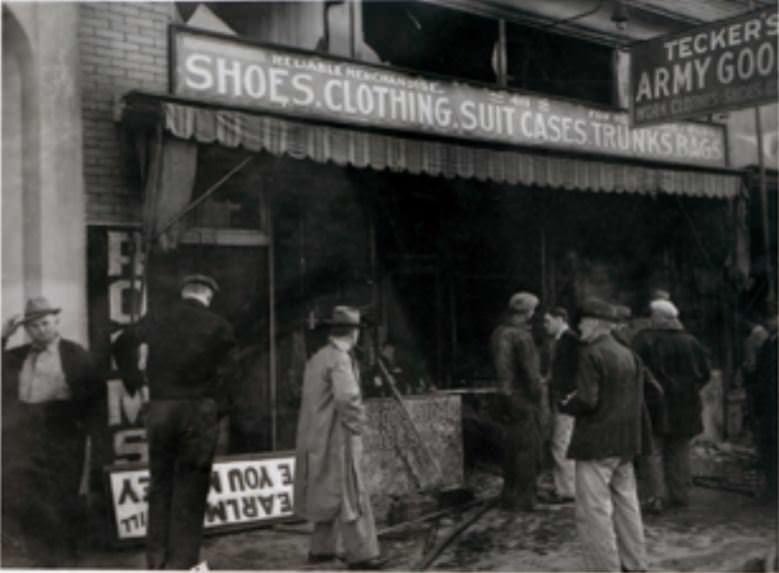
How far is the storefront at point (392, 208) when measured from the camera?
522 centimetres

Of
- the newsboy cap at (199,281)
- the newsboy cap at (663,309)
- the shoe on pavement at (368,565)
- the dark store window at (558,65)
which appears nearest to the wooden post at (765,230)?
the newsboy cap at (663,309)

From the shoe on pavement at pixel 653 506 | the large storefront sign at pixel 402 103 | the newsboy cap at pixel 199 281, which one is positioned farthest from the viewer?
the shoe on pavement at pixel 653 506

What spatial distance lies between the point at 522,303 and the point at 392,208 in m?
1.17

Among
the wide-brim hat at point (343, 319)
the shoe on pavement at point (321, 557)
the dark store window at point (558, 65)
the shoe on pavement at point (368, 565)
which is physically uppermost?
the dark store window at point (558, 65)

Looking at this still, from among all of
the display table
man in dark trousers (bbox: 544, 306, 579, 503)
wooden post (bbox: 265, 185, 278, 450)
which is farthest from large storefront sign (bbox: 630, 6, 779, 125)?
wooden post (bbox: 265, 185, 278, 450)

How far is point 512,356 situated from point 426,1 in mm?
2480

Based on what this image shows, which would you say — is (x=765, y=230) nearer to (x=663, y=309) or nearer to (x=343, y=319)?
(x=663, y=309)

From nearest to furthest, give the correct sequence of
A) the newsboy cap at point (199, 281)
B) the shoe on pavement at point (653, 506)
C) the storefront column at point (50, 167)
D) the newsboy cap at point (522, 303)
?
the storefront column at point (50, 167), the newsboy cap at point (199, 281), the shoe on pavement at point (653, 506), the newsboy cap at point (522, 303)

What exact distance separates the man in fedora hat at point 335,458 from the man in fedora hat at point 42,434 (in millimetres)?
1225

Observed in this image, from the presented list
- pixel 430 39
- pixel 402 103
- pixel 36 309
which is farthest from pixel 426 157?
pixel 36 309

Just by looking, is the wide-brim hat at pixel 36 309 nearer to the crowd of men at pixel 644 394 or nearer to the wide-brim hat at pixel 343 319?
the wide-brim hat at pixel 343 319

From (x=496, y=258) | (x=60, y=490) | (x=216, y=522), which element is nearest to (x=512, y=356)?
(x=496, y=258)

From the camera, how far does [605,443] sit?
498cm

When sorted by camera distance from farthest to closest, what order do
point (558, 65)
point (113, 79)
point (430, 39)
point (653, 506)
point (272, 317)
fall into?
point (558, 65)
point (430, 39)
point (653, 506)
point (272, 317)
point (113, 79)
